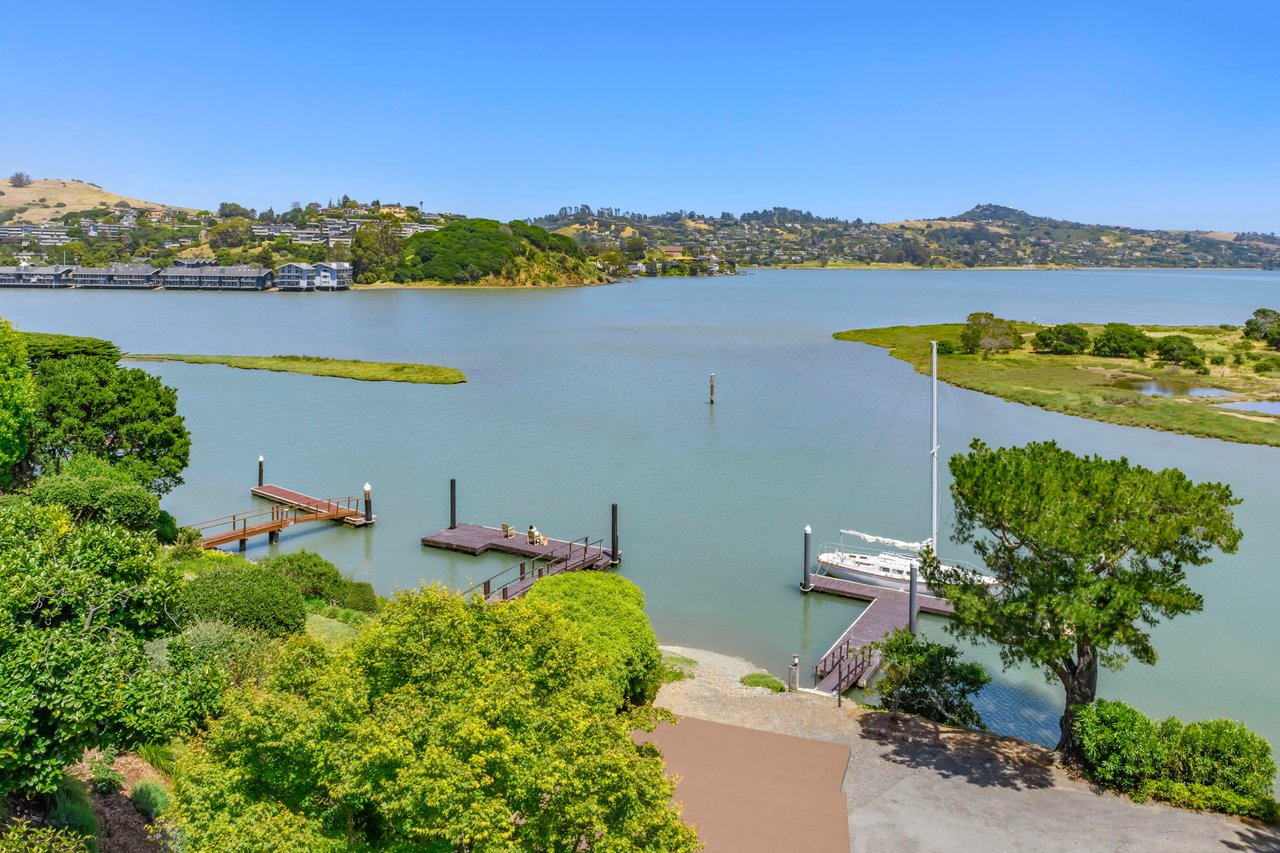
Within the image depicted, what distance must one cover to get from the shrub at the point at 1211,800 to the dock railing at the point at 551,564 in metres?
14.6

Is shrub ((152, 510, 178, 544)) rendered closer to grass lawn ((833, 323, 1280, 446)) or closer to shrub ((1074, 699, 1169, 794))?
shrub ((1074, 699, 1169, 794))

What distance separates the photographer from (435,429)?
145 ft

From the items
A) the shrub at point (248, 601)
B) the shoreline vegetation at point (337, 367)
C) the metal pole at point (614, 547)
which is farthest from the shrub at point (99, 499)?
the shoreline vegetation at point (337, 367)

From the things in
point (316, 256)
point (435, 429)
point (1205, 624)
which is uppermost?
point (316, 256)

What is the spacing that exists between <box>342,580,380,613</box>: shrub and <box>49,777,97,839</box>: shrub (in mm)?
10983

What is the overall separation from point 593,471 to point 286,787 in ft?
93.6

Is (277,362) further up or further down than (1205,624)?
further up

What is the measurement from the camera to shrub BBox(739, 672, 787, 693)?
1747 cm

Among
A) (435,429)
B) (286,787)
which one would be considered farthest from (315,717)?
(435,429)

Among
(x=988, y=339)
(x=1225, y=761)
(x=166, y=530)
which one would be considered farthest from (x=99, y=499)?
(x=988, y=339)

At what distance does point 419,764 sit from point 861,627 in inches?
652

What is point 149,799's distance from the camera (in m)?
10.7

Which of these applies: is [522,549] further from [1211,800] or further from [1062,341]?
[1062,341]

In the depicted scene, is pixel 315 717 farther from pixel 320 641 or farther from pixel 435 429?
pixel 435 429
